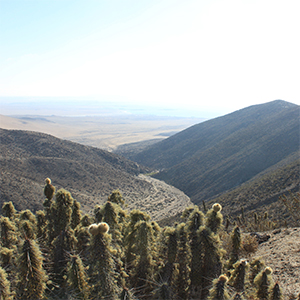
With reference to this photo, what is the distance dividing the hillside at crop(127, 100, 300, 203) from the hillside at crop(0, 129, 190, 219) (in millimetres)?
5318

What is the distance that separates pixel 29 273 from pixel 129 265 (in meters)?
4.66

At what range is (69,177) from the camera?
150ft

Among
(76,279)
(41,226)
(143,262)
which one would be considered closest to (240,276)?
(143,262)

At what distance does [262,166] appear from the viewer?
1962 inches

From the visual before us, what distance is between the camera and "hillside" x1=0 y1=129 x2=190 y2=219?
34.3m

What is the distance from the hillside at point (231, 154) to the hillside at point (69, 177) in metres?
5.32

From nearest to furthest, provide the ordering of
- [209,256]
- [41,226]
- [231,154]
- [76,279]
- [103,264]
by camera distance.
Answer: [103,264], [76,279], [209,256], [41,226], [231,154]

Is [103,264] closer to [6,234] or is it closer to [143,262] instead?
[143,262]

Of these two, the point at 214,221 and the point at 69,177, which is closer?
the point at 214,221

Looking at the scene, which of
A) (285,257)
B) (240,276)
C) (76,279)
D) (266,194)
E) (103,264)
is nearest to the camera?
(103,264)

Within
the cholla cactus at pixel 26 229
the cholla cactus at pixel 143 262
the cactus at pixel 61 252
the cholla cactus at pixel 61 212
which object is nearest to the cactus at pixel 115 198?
the cholla cactus at pixel 61 212

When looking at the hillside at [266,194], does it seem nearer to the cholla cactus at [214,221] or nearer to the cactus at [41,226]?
the cholla cactus at [214,221]

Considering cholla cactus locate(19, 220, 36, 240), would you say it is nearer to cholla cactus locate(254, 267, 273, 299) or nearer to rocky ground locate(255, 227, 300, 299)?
cholla cactus locate(254, 267, 273, 299)

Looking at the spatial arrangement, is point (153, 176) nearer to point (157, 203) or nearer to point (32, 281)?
point (157, 203)
